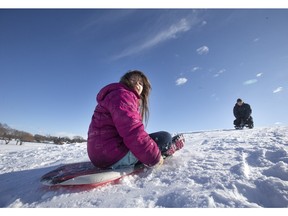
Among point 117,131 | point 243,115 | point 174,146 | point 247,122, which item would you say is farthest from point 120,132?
point 247,122

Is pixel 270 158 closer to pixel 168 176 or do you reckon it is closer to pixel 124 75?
pixel 168 176

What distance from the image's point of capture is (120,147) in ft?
7.98

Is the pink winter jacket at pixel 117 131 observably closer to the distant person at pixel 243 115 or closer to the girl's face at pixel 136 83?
the girl's face at pixel 136 83

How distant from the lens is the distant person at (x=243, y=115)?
10961mm

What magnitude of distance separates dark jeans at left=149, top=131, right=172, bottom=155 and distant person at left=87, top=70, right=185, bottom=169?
36cm

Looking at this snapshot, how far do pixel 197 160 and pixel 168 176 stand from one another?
664mm

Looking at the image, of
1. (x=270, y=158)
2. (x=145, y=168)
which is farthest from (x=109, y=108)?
(x=270, y=158)

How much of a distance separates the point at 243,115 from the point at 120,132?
1029cm

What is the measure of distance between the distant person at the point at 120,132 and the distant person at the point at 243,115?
Answer: 32.0 ft

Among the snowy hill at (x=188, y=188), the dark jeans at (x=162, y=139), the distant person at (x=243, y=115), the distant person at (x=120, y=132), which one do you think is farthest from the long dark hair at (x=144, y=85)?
the distant person at (x=243, y=115)

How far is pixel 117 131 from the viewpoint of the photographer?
7.95 ft

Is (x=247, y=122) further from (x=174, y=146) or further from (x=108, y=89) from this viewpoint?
(x=108, y=89)
